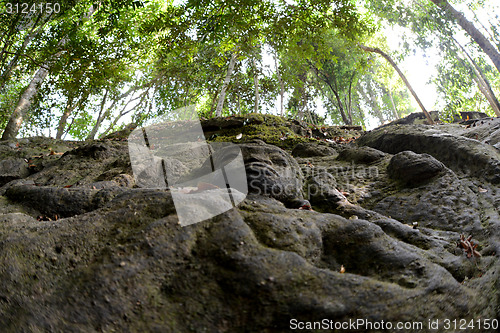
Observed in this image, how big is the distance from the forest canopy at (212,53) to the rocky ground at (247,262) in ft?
12.6

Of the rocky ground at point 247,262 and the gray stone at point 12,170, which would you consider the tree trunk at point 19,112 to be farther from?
the rocky ground at point 247,262

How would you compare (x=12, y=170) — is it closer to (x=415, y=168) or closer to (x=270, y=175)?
(x=270, y=175)

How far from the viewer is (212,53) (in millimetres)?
13203

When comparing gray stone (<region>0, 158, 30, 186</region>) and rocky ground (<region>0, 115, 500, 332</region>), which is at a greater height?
gray stone (<region>0, 158, 30, 186</region>)

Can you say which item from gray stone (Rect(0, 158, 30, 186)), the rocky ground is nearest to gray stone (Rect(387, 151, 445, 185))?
the rocky ground

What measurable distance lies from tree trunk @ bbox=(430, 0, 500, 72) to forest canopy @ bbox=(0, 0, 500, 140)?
31 millimetres

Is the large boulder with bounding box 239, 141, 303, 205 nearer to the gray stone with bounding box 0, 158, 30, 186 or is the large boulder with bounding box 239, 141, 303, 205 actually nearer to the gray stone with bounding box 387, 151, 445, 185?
the gray stone with bounding box 387, 151, 445, 185

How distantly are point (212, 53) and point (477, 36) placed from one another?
9605 mm

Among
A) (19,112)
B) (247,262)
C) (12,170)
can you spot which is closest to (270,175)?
(247,262)

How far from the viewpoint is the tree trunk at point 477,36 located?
9.06 metres

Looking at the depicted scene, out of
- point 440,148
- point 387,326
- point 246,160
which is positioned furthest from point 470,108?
point 387,326

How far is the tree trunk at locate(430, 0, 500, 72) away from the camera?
9.06 meters

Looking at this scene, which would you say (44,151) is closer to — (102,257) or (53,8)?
(53,8)

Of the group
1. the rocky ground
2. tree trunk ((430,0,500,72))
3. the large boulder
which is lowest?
the rocky ground
